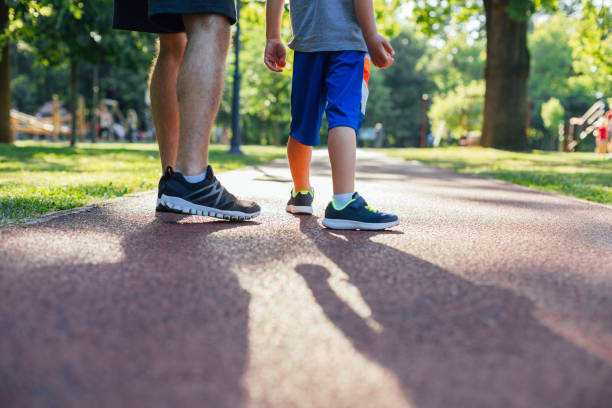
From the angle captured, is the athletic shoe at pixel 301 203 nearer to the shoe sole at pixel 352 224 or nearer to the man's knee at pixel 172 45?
the shoe sole at pixel 352 224

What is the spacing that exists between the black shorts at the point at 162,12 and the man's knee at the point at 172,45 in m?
0.07

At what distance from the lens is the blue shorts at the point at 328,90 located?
3125 mm

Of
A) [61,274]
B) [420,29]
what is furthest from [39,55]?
[61,274]

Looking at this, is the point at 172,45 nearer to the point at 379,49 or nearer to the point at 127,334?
the point at 379,49

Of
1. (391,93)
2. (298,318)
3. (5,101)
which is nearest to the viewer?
(298,318)

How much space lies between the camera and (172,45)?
3.35 metres

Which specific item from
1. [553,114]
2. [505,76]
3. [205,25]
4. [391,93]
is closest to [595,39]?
[505,76]

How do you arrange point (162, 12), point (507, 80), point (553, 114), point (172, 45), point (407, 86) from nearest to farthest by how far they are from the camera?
point (162, 12), point (172, 45), point (507, 80), point (553, 114), point (407, 86)

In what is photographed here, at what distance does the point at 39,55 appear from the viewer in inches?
636

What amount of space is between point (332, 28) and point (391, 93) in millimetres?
52963

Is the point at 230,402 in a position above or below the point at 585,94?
below

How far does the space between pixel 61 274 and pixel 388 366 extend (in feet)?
3.90

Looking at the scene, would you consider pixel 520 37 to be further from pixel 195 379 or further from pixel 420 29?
pixel 195 379

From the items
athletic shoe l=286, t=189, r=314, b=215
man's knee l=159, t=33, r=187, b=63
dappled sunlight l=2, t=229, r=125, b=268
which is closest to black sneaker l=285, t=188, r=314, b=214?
athletic shoe l=286, t=189, r=314, b=215
